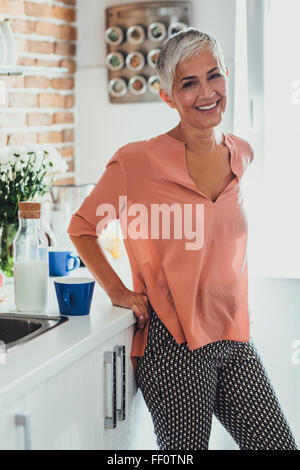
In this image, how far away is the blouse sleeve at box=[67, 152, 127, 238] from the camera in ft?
5.44

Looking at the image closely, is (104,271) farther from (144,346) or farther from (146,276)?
(144,346)

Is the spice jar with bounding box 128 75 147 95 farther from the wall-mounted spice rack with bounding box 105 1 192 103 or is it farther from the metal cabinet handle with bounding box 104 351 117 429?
the metal cabinet handle with bounding box 104 351 117 429

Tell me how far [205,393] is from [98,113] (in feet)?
5.14

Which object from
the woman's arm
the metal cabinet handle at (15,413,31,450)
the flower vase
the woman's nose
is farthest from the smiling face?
the metal cabinet handle at (15,413,31,450)

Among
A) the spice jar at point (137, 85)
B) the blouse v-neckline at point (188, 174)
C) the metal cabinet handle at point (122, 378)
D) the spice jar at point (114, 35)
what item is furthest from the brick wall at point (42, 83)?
the metal cabinet handle at point (122, 378)

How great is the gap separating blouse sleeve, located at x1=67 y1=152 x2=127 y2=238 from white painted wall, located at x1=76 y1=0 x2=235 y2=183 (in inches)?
44.7

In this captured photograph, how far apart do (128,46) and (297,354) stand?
140 centimetres

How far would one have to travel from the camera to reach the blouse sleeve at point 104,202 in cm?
166

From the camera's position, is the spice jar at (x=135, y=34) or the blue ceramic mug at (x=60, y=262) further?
the spice jar at (x=135, y=34)

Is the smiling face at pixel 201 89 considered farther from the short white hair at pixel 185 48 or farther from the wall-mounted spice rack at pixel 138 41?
the wall-mounted spice rack at pixel 138 41

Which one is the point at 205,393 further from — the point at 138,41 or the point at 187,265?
the point at 138,41

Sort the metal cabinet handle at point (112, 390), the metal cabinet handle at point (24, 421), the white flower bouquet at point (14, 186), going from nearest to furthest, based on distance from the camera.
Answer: the metal cabinet handle at point (24, 421) → the metal cabinet handle at point (112, 390) → the white flower bouquet at point (14, 186)

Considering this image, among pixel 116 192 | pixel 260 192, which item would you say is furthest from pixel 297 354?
pixel 116 192

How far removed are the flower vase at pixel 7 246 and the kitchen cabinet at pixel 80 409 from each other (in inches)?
19.6
